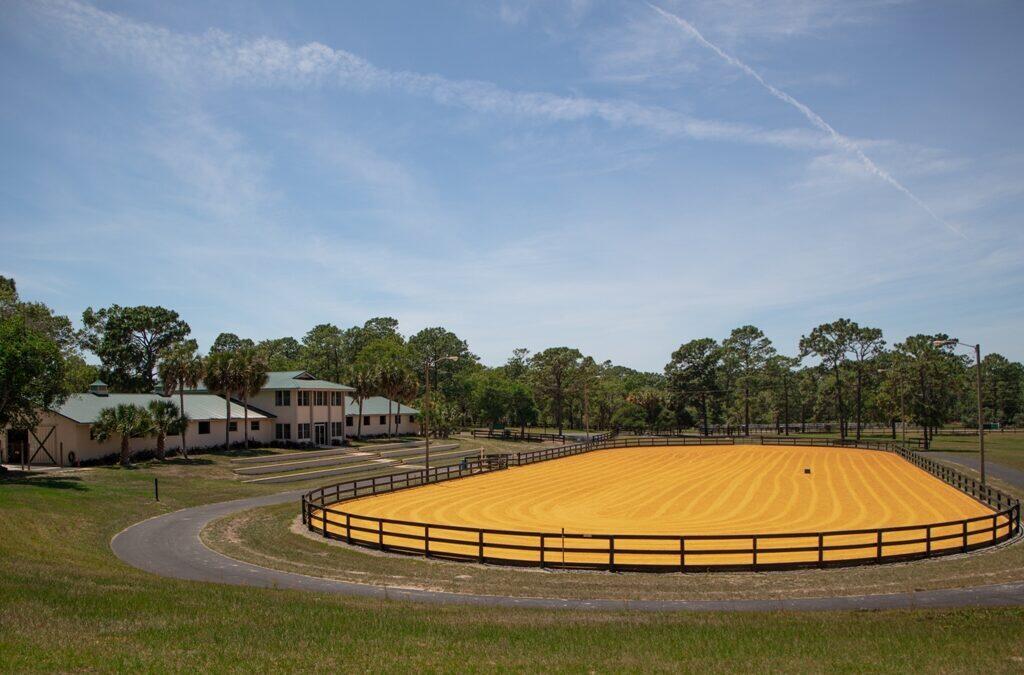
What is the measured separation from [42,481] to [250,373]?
24130 millimetres

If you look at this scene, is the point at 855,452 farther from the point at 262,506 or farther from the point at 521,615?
the point at 521,615

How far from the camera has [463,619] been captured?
584 inches

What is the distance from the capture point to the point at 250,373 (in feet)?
203

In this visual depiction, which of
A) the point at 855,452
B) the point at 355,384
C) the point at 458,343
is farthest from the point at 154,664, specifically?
the point at 458,343

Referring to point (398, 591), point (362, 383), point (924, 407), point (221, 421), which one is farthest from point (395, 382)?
point (924, 407)

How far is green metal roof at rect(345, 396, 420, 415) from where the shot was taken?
268 ft

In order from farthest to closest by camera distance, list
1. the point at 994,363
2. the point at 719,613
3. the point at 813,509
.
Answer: the point at 994,363, the point at 813,509, the point at 719,613

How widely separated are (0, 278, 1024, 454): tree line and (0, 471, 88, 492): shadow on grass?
3.15 m

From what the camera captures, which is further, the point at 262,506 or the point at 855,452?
the point at 855,452

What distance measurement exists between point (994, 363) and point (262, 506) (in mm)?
173493

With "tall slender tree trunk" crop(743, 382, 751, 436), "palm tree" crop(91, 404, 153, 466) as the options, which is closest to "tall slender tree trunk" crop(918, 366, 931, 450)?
"tall slender tree trunk" crop(743, 382, 751, 436)

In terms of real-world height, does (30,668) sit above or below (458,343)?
below

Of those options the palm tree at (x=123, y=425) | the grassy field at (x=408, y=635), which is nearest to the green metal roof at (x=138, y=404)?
the palm tree at (x=123, y=425)

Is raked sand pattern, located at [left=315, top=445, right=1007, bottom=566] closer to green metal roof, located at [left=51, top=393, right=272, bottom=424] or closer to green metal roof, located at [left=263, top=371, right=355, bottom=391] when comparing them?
green metal roof, located at [left=263, top=371, right=355, bottom=391]
